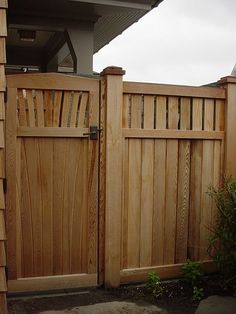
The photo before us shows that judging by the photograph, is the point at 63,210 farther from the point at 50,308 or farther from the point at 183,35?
the point at 183,35

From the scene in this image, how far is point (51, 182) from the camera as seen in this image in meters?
3.49

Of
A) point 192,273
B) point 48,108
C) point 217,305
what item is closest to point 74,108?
point 48,108

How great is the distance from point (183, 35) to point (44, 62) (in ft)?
23.6

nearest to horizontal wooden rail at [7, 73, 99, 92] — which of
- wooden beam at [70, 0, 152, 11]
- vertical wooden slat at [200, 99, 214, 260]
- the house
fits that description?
vertical wooden slat at [200, 99, 214, 260]

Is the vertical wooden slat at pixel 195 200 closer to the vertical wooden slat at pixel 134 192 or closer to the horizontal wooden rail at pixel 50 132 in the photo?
the vertical wooden slat at pixel 134 192

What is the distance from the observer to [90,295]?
3.53 meters

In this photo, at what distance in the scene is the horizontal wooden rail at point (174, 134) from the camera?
12.0ft

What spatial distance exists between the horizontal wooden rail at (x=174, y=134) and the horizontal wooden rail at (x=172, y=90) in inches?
14.0

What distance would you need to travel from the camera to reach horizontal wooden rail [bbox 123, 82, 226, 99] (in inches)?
143

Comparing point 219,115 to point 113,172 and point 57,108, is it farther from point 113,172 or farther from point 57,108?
point 57,108

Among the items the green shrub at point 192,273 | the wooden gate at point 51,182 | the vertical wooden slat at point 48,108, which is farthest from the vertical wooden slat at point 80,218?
the green shrub at point 192,273

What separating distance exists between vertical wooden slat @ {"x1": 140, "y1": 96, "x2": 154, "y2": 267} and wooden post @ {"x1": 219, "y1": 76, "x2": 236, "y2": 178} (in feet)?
2.64

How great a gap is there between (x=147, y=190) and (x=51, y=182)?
3.05 feet

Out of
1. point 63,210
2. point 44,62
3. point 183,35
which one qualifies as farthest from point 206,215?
point 183,35
